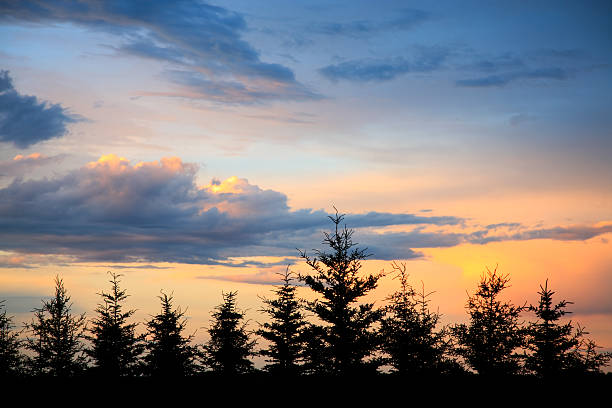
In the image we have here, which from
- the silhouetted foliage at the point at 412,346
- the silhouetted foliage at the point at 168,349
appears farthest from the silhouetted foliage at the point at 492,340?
the silhouetted foliage at the point at 168,349

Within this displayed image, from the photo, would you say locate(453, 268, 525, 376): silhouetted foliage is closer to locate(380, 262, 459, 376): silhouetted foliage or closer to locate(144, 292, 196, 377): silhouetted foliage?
locate(380, 262, 459, 376): silhouetted foliage

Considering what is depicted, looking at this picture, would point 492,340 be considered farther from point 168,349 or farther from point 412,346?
point 168,349

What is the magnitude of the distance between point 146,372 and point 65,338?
290 inches

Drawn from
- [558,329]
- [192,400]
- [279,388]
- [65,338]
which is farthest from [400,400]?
[65,338]

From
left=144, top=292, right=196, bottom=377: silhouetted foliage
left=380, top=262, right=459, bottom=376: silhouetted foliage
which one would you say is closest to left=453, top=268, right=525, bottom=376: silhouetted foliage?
left=380, top=262, right=459, bottom=376: silhouetted foliage

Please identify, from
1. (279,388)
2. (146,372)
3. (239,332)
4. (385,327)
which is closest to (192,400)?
(279,388)

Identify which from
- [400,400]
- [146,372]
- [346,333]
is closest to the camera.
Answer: [400,400]

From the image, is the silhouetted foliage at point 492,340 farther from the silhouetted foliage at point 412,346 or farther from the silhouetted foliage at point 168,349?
the silhouetted foliage at point 168,349

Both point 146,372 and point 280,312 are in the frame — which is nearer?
point 146,372

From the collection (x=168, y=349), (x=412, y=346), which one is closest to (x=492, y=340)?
(x=412, y=346)

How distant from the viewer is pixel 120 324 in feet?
148

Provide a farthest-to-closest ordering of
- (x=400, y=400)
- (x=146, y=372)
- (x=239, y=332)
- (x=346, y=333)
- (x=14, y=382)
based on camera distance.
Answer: (x=239, y=332) → (x=146, y=372) → (x=346, y=333) → (x=14, y=382) → (x=400, y=400)

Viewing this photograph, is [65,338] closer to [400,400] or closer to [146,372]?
[146,372]

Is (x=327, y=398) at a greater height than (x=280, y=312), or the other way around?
(x=280, y=312)
